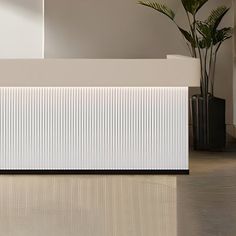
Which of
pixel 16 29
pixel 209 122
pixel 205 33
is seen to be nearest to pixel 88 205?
pixel 209 122

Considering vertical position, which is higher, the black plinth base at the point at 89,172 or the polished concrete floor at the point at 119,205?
the black plinth base at the point at 89,172

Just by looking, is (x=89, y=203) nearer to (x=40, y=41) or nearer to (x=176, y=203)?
(x=176, y=203)

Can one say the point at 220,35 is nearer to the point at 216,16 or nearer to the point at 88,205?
the point at 216,16

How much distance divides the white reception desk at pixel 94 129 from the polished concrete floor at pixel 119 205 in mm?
240

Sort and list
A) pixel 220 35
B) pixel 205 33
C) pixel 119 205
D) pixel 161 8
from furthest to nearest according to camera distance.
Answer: pixel 161 8, pixel 220 35, pixel 205 33, pixel 119 205

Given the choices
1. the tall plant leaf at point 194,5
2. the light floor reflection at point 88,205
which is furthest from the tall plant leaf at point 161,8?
the light floor reflection at point 88,205

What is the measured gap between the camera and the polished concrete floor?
3.22 m

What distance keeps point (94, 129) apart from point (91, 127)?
3cm

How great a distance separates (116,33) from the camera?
29.6 ft

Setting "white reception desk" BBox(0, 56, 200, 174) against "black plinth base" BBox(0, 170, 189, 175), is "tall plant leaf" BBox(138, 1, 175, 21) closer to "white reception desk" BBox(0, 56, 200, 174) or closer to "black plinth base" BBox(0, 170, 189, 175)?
"white reception desk" BBox(0, 56, 200, 174)

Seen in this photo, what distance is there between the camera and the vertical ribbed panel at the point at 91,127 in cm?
545

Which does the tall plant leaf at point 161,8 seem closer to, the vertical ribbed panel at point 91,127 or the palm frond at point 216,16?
the palm frond at point 216,16

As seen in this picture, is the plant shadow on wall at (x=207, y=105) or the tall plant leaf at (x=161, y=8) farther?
the tall plant leaf at (x=161, y=8)

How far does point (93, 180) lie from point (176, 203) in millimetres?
1238
